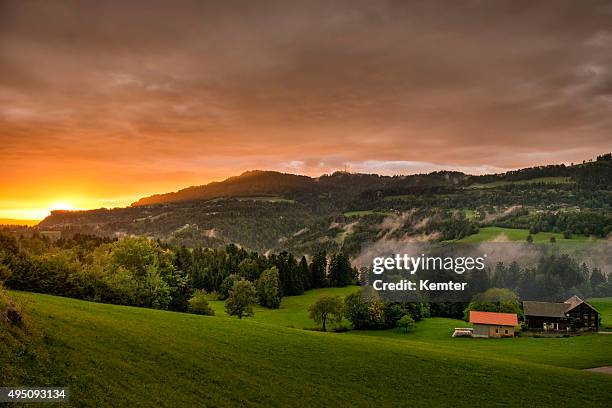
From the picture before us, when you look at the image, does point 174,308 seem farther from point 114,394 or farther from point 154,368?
point 114,394

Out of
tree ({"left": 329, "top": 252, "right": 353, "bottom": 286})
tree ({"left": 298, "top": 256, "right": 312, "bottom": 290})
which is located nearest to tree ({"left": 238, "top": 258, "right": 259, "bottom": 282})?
tree ({"left": 298, "top": 256, "right": 312, "bottom": 290})

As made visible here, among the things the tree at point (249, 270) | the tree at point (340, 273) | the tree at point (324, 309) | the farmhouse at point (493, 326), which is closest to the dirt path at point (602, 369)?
the farmhouse at point (493, 326)

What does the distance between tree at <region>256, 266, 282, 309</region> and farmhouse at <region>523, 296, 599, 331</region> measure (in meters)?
59.1

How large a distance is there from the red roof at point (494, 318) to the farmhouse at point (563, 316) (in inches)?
301

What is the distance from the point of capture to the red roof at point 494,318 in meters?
90.1

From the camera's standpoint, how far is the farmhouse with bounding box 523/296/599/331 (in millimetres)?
94812

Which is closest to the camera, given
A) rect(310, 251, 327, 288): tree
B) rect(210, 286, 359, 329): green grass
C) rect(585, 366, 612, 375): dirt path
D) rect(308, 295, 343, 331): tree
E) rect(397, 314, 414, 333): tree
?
rect(585, 366, 612, 375): dirt path

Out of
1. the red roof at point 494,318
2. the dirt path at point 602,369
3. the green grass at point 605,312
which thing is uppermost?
the dirt path at point 602,369

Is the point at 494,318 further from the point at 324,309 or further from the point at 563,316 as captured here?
the point at 324,309

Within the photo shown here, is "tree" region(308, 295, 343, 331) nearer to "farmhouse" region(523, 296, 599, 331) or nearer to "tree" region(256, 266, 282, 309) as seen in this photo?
"tree" region(256, 266, 282, 309)

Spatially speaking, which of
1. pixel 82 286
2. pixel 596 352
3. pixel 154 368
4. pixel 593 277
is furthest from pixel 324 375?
pixel 593 277

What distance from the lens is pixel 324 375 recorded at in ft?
101

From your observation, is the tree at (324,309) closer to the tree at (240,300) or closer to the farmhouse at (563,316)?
the tree at (240,300)

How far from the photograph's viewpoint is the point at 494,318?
91812 millimetres
